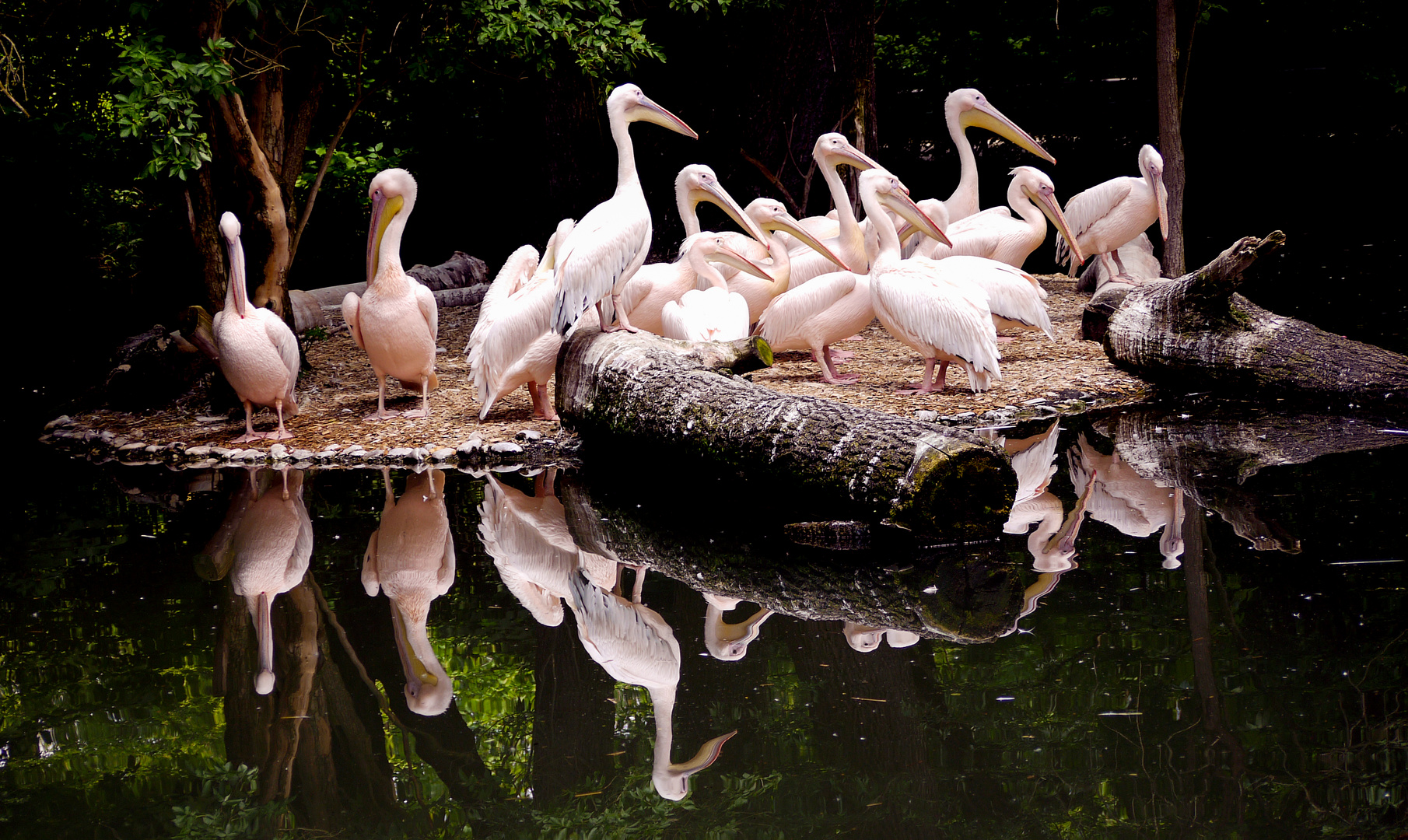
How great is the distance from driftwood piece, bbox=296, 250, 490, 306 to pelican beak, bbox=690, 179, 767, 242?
4.33 m

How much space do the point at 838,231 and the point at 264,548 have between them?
15.5 feet

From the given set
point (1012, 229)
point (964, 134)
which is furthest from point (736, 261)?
point (964, 134)

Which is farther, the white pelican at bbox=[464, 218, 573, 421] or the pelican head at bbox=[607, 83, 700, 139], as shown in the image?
the pelican head at bbox=[607, 83, 700, 139]

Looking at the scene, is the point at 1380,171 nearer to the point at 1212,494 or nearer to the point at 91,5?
the point at 1212,494

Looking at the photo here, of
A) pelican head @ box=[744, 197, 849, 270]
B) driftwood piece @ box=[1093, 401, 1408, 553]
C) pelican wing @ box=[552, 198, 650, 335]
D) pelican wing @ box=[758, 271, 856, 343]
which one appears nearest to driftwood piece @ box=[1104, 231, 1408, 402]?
driftwood piece @ box=[1093, 401, 1408, 553]

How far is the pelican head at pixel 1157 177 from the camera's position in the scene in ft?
26.0

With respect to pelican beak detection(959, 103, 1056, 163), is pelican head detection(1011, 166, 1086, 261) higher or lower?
lower

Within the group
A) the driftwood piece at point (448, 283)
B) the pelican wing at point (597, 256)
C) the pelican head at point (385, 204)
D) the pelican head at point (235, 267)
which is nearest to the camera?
the pelican wing at point (597, 256)

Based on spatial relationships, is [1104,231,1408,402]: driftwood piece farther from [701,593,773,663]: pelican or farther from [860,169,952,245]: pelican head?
[701,593,773,663]: pelican

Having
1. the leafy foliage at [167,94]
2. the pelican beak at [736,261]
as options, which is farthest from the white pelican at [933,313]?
the leafy foliage at [167,94]

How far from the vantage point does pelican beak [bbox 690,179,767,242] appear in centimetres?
631

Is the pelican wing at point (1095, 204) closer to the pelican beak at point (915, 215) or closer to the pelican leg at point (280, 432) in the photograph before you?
the pelican beak at point (915, 215)

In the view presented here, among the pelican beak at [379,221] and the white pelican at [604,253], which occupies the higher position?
the pelican beak at [379,221]

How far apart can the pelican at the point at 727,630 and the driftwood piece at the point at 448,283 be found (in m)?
7.35
